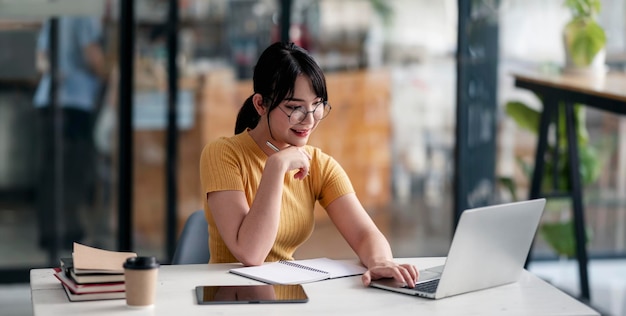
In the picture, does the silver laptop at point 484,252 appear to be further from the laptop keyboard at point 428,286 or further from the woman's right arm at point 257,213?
the woman's right arm at point 257,213

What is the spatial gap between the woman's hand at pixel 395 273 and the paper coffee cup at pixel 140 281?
0.49 meters

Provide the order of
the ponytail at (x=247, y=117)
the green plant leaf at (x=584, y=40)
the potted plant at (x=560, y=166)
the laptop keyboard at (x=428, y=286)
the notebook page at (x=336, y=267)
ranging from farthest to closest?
the potted plant at (x=560, y=166)
the green plant leaf at (x=584, y=40)
the ponytail at (x=247, y=117)
the notebook page at (x=336, y=267)
the laptop keyboard at (x=428, y=286)

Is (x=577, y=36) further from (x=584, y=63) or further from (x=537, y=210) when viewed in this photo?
(x=537, y=210)

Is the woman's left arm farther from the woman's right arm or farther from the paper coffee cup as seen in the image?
the paper coffee cup

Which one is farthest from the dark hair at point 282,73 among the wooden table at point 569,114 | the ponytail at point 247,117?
the wooden table at point 569,114

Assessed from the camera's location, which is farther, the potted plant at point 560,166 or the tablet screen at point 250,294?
the potted plant at point 560,166

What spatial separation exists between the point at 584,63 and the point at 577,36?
0.12 m

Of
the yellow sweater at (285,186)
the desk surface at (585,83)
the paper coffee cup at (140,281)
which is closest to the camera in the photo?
the paper coffee cup at (140,281)

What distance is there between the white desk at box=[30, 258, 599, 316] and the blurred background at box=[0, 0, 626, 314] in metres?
2.40

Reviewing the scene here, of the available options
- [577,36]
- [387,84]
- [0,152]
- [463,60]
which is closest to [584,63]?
[577,36]

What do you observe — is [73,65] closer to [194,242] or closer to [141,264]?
[194,242]

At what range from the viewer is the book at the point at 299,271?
7.32ft

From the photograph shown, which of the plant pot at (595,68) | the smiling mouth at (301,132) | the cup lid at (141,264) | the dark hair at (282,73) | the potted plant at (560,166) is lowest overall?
the potted plant at (560,166)

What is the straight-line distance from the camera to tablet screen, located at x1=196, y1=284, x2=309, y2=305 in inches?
79.7
